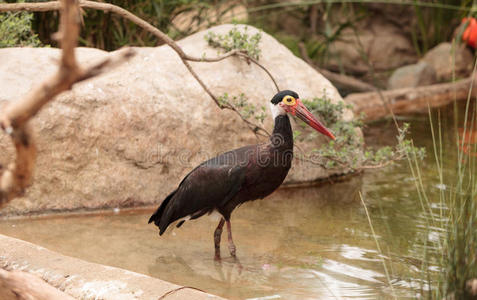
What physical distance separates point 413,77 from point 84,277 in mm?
7612

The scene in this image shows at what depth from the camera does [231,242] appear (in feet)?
15.4

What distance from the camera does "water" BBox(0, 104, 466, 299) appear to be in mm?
4199

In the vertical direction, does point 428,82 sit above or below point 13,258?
above

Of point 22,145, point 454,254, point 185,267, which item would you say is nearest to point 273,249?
point 185,267

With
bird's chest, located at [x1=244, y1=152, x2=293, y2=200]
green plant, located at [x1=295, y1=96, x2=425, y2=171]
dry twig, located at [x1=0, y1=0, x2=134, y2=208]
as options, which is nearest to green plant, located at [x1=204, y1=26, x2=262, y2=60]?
green plant, located at [x1=295, y1=96, x2=425, y2=171]

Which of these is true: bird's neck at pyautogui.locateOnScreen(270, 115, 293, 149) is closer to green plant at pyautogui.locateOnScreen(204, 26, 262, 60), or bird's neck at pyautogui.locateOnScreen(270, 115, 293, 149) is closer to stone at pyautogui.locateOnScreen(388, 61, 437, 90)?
green plant at pyautogui.locateOnScreen(204, 26, 262, 60)

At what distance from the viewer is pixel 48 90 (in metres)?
1.96

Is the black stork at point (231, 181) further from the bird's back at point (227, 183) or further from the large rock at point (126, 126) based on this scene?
the large rock at point (126, 126)

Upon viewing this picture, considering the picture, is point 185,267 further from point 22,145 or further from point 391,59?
point 391,59

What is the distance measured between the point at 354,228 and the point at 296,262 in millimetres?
902

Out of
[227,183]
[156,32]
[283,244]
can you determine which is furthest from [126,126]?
[283,244]

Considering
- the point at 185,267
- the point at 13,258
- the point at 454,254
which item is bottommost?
the point at 185,267

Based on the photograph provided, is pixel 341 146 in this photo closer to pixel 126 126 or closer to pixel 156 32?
pixel 126 126

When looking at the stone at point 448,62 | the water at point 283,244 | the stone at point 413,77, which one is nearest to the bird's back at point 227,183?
the water at point 283,244
